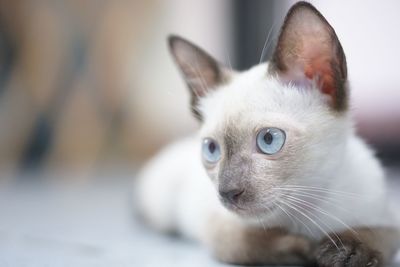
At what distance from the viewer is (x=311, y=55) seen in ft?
3.82

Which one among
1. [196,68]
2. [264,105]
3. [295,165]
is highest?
[196,68]

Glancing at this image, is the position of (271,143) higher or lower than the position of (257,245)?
higher

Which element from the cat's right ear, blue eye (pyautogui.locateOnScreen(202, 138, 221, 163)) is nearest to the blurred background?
the cat's right ear

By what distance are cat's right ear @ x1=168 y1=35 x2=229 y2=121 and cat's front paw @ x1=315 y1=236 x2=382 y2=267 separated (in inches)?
18.4

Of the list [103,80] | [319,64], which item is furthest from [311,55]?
[103,80]

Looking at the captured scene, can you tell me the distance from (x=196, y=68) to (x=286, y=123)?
1.15ft

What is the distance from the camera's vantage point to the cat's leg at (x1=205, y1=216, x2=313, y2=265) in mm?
1203

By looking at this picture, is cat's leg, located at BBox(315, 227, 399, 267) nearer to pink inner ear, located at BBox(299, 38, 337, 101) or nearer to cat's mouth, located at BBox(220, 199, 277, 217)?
cat's mouth, located at BBox(220, 199, 277, 217)

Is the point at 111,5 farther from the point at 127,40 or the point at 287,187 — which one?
the point at 287,187

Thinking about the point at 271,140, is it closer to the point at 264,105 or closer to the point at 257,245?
the point at 264,105

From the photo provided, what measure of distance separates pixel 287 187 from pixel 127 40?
2.49 meters

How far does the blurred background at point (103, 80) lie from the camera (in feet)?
10.5

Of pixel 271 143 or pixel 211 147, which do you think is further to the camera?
pixel 211 147

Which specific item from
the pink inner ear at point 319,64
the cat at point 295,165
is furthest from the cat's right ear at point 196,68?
the pink inner ear at point 319,64
